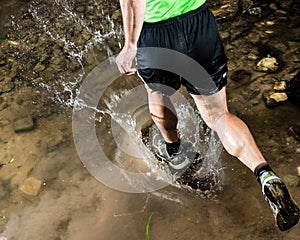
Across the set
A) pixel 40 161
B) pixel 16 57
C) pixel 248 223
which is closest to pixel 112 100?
pixel 40 161

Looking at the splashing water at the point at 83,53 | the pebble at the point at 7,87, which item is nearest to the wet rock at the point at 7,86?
the pebble at the point at 7,87

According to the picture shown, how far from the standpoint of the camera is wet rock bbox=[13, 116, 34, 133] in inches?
124

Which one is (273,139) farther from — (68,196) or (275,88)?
(68,196)

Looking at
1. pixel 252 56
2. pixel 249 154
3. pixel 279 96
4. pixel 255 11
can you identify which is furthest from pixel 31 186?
pixel 255 11

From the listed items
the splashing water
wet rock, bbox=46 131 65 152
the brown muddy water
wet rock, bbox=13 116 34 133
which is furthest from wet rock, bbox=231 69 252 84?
wet rock, bbox=13 116 34 133

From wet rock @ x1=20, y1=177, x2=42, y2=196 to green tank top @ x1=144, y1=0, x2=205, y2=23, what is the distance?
5.56 ft

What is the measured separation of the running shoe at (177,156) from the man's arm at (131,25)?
105cm

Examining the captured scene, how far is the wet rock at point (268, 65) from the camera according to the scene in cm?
313

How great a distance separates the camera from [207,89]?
202 centimetres

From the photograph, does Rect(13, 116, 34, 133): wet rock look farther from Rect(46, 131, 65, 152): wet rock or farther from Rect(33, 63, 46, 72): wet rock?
Rect(33, 63, 46, 72): wet rock

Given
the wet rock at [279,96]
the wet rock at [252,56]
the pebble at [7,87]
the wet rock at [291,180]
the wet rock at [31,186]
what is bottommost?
the wet rock at [291,180]

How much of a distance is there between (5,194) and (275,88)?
7.98 feet

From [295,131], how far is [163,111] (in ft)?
3.58

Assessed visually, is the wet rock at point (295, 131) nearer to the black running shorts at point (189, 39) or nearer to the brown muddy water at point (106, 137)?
the brown muddy water at point (106, 137)
